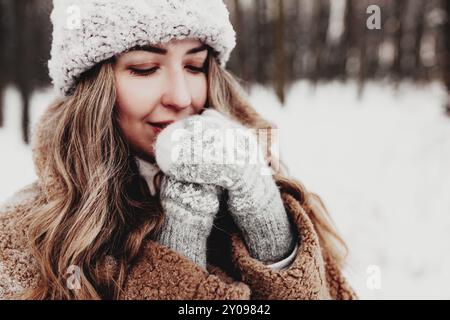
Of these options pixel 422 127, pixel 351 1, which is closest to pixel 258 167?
pixel 351 1

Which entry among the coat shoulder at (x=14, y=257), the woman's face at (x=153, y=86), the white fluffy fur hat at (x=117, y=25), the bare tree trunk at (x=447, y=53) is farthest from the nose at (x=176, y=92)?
the bare tree trunk at (x=447, y=53)

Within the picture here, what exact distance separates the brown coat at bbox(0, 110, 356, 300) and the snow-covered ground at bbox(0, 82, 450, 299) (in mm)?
464

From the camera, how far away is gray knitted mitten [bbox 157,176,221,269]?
43.0 inches

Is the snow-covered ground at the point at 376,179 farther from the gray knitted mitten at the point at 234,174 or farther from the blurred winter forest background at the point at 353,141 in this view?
the gray knitted mitten at the point at 234,174

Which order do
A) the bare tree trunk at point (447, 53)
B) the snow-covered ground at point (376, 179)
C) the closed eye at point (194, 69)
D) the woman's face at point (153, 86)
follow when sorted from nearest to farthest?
the woman's face at point (153, 86) → the closed eye at point (194, 69) → the snow-covered ground at point (376, 179) → the bare tree trunk at point (447, 53)

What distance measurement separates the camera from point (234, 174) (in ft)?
3.52

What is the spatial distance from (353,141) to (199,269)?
4.82m

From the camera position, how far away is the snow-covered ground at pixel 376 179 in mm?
2793

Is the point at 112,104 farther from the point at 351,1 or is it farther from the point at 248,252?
the point at 351,1

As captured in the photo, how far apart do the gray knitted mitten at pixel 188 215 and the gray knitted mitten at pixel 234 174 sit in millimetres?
34

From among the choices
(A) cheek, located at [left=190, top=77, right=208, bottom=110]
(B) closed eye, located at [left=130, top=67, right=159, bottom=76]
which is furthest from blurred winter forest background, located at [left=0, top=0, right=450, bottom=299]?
(B) closed eye, located at [left=130, top=67, right=159, bottom=76]

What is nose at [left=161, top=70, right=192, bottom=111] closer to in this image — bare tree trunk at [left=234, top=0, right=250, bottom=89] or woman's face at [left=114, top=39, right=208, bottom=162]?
woman's face at [left=114, top=39, right=208, bottom=162]

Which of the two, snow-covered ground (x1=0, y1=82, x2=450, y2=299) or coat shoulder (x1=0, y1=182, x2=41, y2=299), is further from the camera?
snow-covered ground (x1=0, y1=82, x2=450, y2=299)
